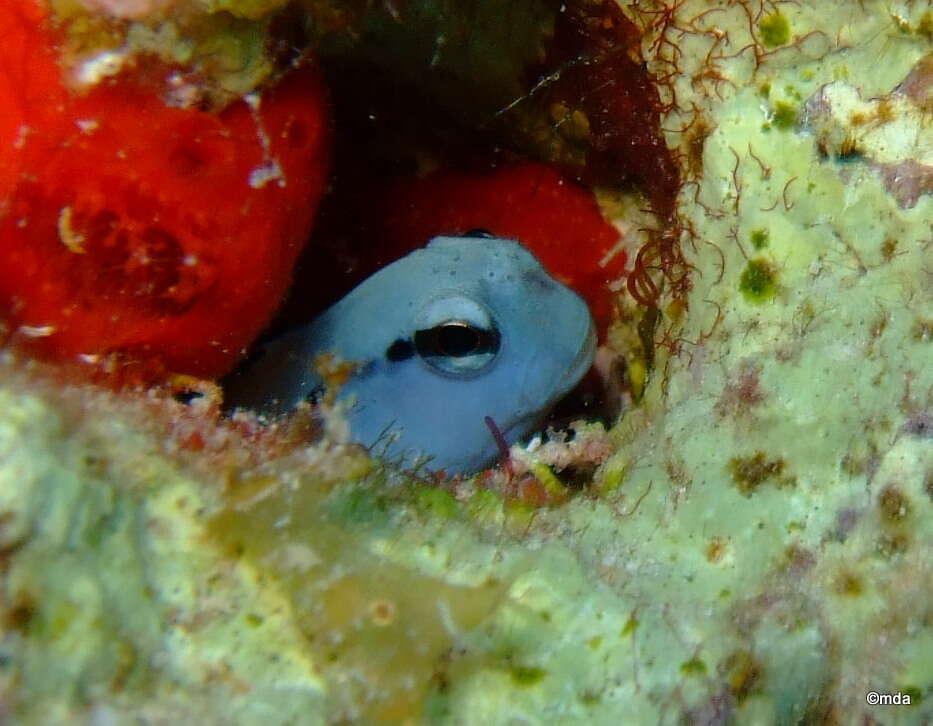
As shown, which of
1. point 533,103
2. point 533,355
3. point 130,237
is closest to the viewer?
point 130,237

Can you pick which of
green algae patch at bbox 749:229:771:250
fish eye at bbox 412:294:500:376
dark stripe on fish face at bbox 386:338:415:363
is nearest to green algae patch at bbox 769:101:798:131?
green algae patch at bbox 749:229:771:250

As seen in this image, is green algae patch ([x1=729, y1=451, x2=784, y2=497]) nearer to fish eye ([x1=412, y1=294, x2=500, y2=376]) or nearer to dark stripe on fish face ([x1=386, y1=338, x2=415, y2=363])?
fish eye ([x1=412, y1=294, x2=500, y2=376])

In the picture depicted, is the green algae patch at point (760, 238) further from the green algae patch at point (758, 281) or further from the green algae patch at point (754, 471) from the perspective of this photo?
the green algae patch at point (754, 471)

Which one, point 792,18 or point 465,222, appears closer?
point 792,18

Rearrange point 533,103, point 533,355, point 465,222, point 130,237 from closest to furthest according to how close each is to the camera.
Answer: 1. point 130,237
2. point 533,355
3. point 533,103
4. point 465,222

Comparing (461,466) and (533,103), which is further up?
(533,103)

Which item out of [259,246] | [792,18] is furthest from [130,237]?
[792,18]

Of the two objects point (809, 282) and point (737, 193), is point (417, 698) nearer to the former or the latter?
point (809, 282)
